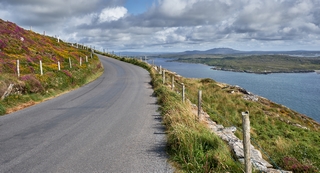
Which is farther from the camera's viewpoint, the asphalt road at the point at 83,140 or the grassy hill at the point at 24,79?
the grassy hill at the point at 24,79

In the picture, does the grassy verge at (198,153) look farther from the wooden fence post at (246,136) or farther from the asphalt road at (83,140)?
the wooden fence post at (246,136)

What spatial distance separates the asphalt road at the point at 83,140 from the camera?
19.3 ft

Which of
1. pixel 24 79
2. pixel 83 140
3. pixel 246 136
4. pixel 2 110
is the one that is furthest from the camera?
pixel 24 79

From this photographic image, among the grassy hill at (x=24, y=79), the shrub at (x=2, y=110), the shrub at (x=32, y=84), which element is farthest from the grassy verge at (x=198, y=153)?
the shrub at (x=32, y=84)

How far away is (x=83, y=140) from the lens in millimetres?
7711

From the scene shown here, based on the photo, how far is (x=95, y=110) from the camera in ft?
40.3

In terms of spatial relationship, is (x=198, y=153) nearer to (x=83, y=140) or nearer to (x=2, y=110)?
(x=83, y=140)

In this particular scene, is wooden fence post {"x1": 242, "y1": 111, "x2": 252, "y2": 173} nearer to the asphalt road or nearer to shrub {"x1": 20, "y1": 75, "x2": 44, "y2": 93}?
the asphalt road

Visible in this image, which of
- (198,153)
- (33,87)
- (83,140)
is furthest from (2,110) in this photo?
(198,153)

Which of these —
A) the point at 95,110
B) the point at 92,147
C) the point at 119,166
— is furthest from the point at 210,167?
the point at 95,110

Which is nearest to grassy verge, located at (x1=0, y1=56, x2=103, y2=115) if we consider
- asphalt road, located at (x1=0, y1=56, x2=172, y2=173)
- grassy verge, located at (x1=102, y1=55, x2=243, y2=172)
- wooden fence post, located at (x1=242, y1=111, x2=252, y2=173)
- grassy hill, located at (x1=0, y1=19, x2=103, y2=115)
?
grassy hill, located at (x1=0, y1=19, x2=103, y2=115)

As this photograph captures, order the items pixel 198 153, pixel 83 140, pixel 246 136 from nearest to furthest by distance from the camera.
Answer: pixel 246 136 < pixel 198 153 < pixel 83 140

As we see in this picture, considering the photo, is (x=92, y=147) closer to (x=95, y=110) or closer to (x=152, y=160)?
(x=152, y=160)

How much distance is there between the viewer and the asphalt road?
588cm
